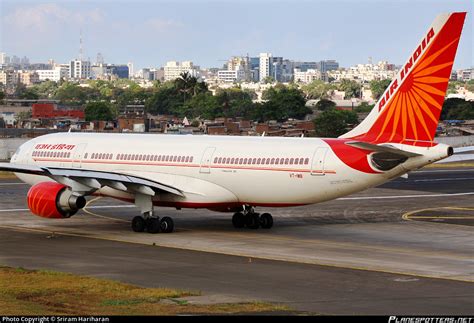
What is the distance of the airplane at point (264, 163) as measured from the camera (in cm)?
4531

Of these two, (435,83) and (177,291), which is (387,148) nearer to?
(435,83)

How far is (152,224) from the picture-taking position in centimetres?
4909

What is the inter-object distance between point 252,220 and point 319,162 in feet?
19.9

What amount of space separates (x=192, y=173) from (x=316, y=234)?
20.6 feet

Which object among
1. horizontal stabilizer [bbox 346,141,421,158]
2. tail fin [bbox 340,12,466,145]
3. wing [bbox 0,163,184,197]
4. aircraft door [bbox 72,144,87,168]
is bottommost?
wing [bbox 0,163,184,197]

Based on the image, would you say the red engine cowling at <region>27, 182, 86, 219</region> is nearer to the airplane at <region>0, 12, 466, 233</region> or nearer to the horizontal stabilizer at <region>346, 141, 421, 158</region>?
the airplane at <region>0, 12, 466, 233</region>

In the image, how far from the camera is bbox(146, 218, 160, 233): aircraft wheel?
161 ft

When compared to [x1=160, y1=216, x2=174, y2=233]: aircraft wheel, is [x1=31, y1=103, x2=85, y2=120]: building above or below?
above

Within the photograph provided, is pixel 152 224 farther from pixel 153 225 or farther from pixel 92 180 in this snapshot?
pixel 92 180

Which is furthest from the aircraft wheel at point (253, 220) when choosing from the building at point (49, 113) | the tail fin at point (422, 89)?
the building at point (49, 113)

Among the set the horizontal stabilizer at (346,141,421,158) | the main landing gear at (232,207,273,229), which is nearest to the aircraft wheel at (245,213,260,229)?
the main landing gear at (232,207,273,229)

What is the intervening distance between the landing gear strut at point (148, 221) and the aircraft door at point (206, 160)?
275cm

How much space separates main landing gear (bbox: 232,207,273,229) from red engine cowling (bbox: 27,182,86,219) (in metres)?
7.68

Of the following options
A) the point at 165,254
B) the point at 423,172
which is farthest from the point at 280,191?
the point at 423,172
